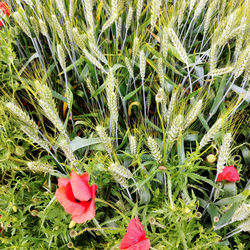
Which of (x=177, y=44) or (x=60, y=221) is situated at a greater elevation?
(x=177, y=44)

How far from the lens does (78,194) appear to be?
1.88ft

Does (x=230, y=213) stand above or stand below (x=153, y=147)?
below

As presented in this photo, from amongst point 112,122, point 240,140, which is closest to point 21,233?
point 112,122

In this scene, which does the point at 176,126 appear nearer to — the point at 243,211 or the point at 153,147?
the point at 153,147

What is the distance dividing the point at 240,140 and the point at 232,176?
1.24 ft

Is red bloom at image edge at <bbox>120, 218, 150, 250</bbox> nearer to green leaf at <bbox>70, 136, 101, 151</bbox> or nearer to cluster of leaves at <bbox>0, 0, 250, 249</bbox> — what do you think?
cluster of leaves at <bbox>0, 0, 250, 249</bbox>

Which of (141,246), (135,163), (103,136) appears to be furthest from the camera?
(135,163)

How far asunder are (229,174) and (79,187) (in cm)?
47

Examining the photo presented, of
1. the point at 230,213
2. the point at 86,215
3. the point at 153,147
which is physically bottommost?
the point at 230,213

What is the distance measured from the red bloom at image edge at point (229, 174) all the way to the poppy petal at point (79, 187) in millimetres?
426

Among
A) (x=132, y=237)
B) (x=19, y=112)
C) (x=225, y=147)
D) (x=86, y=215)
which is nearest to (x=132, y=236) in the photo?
(x=132, y=237)

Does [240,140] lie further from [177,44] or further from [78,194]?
[78,194]

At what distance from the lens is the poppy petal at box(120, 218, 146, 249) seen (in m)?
0.55

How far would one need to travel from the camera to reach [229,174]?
0.74 metres
